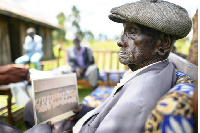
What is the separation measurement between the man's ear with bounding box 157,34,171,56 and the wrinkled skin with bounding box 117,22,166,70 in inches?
0.9

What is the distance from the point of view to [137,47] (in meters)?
1.17

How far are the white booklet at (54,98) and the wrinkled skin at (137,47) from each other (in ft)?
2.27

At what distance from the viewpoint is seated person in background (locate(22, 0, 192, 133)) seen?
2.81 feet

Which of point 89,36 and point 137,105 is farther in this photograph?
point 89,36

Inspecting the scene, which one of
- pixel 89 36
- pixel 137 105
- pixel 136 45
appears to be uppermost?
pixel 89 36

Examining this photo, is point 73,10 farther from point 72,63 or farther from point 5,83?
point 5,83

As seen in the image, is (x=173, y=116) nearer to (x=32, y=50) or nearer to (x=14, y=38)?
(x=32, y=50)

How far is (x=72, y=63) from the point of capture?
5414 millimetres

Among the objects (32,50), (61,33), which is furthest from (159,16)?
(61,33)

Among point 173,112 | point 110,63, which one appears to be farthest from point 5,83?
point 110,63

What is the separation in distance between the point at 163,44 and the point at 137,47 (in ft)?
0.63

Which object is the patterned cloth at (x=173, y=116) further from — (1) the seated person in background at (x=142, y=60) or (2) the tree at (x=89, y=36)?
(2) the tree at (x=89, y=36)

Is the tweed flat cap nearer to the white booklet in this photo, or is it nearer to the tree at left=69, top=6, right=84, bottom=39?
the white booklet

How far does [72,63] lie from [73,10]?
1240 inches
